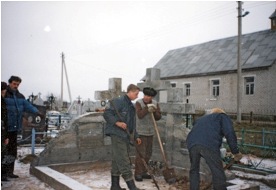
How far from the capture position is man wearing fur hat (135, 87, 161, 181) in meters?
6.03

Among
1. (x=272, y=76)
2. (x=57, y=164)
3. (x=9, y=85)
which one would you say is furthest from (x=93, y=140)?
(x=272, y=76)

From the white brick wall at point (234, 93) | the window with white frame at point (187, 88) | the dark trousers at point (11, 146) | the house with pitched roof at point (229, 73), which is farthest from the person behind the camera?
the window with white frame at point (187, 88)

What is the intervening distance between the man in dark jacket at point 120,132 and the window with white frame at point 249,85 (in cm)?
1917

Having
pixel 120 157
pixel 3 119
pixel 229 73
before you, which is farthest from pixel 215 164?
pixel 229 73

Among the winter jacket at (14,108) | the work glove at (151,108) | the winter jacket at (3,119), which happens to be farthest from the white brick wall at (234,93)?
the winter jacket at (3,119)

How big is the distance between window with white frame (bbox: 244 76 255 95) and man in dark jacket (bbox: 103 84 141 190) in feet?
62.9

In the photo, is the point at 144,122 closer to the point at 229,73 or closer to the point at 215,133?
the point at 215,133

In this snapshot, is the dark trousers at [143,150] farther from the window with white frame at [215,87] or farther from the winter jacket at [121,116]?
the window with white frame at [215,87]

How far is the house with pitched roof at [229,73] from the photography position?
20.9 m

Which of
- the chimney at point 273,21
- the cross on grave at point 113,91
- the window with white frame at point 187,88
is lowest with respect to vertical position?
the cross on grave at point 113,91

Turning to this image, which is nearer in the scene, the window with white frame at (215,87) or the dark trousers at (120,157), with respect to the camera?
the dark trousers at (120,157)

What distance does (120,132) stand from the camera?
4.95 meters

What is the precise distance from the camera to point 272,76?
67.0ft

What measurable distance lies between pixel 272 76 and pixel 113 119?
18638 millimetres
